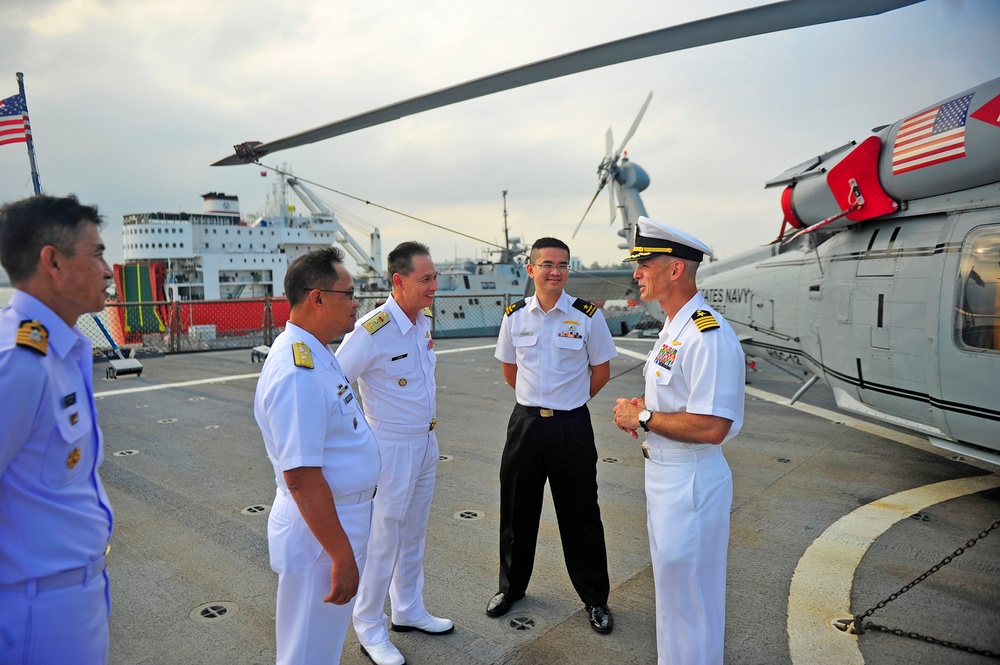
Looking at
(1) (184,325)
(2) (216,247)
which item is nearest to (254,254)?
(2) (216,247)

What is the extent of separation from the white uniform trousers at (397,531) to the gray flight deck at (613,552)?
16cm

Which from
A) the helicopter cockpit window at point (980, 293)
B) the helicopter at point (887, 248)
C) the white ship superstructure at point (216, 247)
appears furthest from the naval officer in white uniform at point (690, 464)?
the white ship superstructure at point (216, 247)

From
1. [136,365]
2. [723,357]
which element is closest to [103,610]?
[723,357]

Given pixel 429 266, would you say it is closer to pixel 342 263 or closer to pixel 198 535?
pixel 342 263

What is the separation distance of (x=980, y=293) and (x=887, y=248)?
0.93 metres

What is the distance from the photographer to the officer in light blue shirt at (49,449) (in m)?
1.45

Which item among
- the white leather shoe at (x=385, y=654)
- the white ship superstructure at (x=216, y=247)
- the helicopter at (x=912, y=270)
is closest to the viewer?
the white leather shoe at (x=385, y=654)

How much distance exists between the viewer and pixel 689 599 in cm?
226

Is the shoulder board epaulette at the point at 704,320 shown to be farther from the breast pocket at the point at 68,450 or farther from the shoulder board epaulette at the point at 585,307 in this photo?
the breast pocket at the point at 68,450

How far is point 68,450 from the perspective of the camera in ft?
5.13

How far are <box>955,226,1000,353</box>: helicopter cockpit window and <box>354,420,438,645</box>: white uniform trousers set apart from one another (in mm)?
3733

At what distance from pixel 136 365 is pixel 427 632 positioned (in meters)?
6.52

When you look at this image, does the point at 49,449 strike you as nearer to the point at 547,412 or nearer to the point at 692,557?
the point at 692,557

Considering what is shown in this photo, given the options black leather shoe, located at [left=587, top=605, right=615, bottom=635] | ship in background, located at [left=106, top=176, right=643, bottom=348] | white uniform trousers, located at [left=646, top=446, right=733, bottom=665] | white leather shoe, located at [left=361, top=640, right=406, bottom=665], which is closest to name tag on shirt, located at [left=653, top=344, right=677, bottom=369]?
white uniform trousers, located at [left=646, top=446, right=733, bottom=665]
